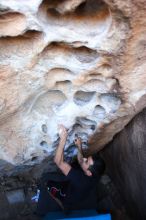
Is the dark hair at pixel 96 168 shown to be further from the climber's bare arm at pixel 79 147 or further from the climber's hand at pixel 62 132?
the climber's hand at pixel 62 132

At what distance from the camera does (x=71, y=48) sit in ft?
3.92

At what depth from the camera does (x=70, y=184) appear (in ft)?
5.40

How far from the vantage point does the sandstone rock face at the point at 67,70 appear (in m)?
1.04

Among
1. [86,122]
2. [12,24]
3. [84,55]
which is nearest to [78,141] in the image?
[86,122]

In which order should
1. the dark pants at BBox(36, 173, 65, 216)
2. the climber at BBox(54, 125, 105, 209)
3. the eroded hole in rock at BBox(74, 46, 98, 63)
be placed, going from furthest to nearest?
the dark pants at BBox(36, 173, 65, 216), the climber at BBox(54, 125, 105, 209), the eroded hole in rock at BBox(74, 46, 98, 63)

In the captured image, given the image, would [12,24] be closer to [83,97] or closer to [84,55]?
[84,55]

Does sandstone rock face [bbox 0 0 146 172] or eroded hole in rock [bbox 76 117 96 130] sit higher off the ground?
sandstone rock face [bbox 0 0 146 172]

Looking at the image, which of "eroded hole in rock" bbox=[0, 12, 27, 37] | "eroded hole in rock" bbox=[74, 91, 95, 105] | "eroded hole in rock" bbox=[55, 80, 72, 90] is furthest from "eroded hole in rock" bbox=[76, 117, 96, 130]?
"eroded hole in rock" bbox=[0, 12, 27, 37]

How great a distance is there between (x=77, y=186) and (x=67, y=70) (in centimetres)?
56

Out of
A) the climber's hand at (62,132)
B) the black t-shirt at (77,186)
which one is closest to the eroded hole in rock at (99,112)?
the climber's hand at (62,132)

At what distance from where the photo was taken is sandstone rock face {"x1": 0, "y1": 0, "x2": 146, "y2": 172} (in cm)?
104

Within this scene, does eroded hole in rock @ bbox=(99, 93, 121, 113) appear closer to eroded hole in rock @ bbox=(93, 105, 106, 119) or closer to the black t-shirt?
eroded hole in rock @ bbox=(93, 105, 106, 119)

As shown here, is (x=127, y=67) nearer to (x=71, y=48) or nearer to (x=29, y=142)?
(x=71, y=48)

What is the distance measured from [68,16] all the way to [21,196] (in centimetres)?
121
